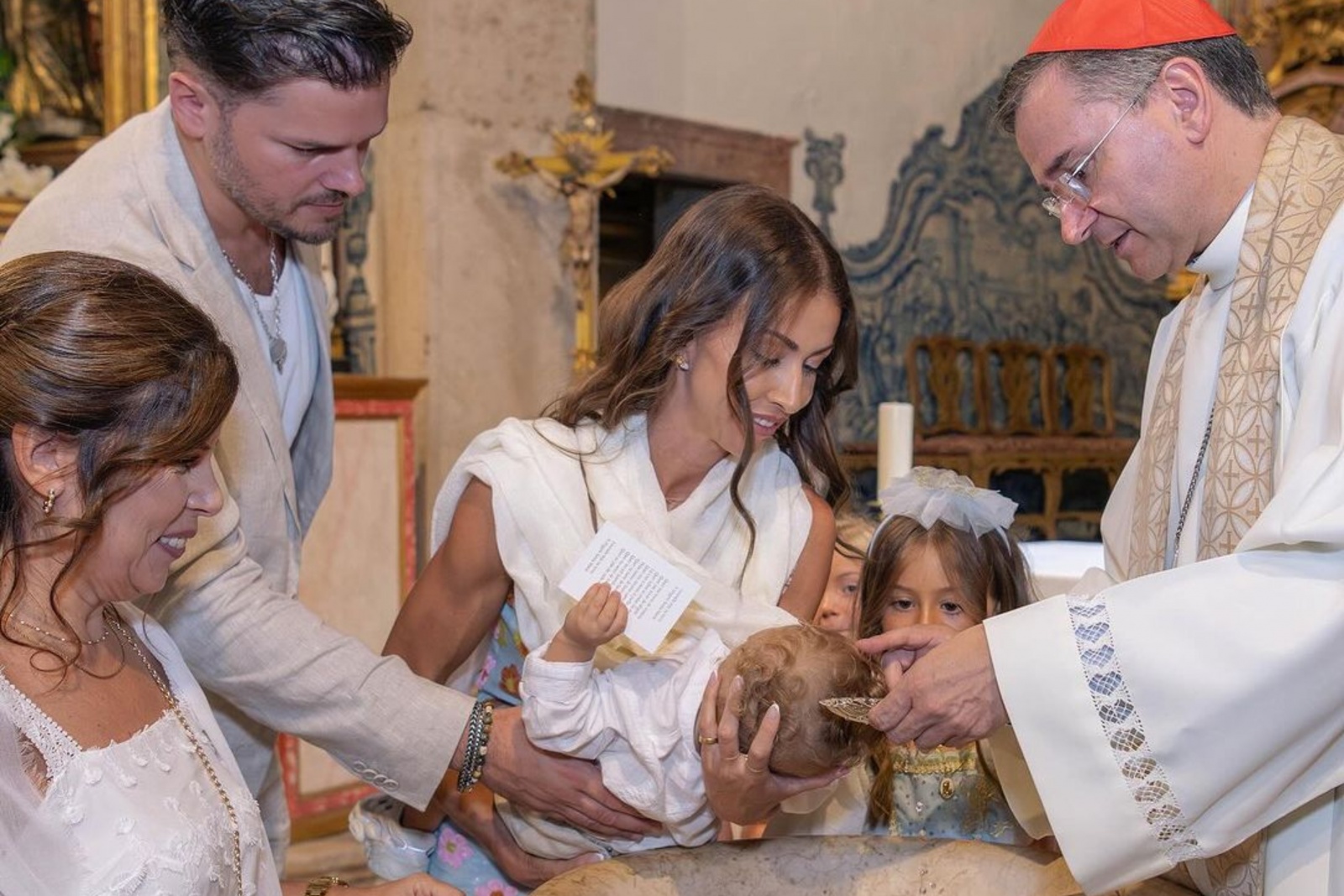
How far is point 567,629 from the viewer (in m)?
2.15

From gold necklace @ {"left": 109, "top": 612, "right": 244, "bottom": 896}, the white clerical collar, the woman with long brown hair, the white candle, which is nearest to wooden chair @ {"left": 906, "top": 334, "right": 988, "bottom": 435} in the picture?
the white candle

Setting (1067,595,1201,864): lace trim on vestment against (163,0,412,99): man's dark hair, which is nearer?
(1067,595,1201,864): lace trim on vestment

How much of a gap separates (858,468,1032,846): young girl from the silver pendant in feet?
3.91

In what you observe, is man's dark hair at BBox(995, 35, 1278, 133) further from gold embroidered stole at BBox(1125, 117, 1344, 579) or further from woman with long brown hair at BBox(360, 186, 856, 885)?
woman with long brown hair at BBox(360, 186, 856, 885)

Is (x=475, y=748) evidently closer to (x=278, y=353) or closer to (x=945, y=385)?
(x=278, y=353)

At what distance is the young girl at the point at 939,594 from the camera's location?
108 inches

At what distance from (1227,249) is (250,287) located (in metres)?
1.68

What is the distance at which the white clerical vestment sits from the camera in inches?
70.6

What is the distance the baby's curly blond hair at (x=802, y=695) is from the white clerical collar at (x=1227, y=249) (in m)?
0.81

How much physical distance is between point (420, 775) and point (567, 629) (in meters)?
0.38

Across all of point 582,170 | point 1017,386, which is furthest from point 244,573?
point 1017,386

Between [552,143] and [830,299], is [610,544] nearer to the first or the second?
[830,299]

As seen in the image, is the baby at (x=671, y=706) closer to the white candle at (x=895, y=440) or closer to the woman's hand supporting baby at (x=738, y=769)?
the woman's hand supporting baby at (x=738, y=769)

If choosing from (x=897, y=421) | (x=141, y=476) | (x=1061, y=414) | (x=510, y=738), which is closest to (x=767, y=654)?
(x=510, y=738)
